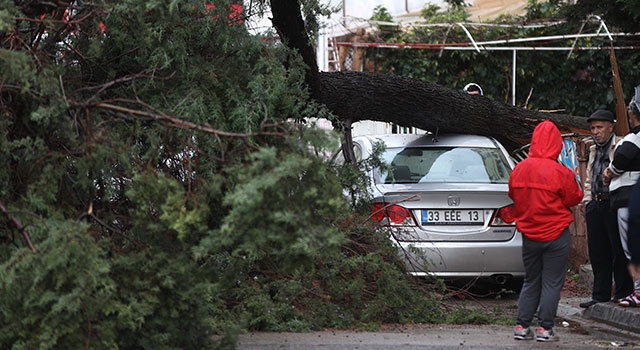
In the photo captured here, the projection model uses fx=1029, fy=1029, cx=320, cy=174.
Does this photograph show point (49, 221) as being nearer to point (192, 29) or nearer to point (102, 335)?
point (102, 335)

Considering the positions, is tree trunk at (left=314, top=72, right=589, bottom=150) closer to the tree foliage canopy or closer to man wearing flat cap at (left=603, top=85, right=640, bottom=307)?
man wearing flat cap at (left=603, top=85, right=640, bottom=307)

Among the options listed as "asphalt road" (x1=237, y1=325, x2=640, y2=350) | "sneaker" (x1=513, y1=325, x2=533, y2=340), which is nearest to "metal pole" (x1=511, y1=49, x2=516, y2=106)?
"asphalt road" (x1=237, y1=325, x2=640, y2=350)

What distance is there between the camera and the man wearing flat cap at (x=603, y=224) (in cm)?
920

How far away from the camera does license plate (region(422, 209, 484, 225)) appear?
33.2ft

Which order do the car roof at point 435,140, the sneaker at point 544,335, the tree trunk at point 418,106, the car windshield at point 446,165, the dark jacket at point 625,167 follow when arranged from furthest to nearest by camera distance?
the car roof at point 435,140, the car windshield at point 446,165, the tree trunk at point 418,106, the dark jacket at point 625,167, the sneaker at point 544,335

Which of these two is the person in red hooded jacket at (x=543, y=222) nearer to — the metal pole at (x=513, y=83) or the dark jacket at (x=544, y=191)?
the dark jacket at (x=544, y=191)

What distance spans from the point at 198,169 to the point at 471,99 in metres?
6.35

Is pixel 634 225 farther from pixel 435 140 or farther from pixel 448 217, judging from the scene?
pixel 435 140

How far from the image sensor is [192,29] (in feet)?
23.9

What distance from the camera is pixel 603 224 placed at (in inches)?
368

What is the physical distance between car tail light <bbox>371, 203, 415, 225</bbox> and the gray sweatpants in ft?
6.58

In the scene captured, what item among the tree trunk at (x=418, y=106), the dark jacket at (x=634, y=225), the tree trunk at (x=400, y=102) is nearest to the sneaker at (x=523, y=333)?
the dark jacket at (x=634, y=225)

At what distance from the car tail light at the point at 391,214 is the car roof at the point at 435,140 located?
1466 mm

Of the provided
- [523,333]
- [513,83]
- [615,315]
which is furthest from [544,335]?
[513,83]
